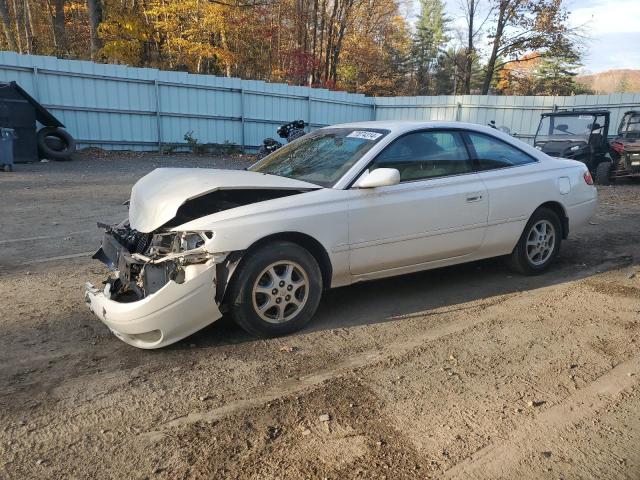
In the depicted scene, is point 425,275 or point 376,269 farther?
point 425,275

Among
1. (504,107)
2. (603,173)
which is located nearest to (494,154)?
(603,173)

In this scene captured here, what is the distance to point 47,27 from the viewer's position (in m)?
34.2

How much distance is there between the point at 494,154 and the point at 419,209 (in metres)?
1.28

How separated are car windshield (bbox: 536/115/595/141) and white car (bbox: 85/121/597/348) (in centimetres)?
987

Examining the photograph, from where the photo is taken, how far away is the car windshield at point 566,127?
13656 millimetres

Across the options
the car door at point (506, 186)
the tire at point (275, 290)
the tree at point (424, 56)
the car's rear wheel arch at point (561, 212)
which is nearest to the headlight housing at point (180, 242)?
the tire at point (275, 290)

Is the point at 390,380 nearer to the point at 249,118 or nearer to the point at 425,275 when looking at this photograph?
the point at 425,275

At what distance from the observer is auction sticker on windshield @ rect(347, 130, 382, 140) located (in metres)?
4.32

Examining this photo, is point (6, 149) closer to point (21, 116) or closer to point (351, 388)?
point (21, 116)

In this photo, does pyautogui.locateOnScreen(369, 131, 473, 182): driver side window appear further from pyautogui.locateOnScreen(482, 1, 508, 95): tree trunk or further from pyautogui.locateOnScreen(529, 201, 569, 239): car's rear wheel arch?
pyautogui.locateOnScreen(482, 1, 508, 95): tree trunk

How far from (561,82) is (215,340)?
5546cm

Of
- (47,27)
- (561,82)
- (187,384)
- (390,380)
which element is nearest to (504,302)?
(390,380)

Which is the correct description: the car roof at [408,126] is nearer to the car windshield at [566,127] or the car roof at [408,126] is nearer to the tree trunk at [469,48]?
the car windshield at [566,127]

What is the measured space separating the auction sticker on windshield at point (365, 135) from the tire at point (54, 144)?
12.1 meters
